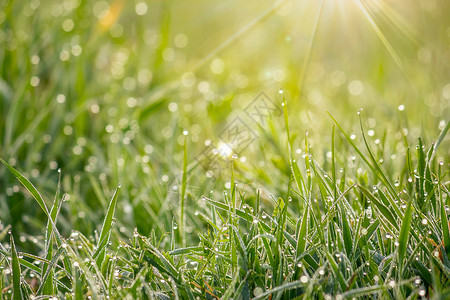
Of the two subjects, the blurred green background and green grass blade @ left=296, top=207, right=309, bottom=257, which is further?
the blurred green background

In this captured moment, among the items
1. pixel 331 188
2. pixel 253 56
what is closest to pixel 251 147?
pixel 331 188

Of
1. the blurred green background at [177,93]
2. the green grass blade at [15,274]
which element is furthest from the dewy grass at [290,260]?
the blurred green background at [177,93]

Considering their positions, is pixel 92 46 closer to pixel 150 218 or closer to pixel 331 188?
pixel 150 218

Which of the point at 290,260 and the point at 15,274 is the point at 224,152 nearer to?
the point at 290,260

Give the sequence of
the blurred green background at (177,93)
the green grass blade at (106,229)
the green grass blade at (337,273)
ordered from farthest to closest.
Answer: the blurred green background at (177,93) → the green grass blade at (106,229) → the green grass blade at (337,273)

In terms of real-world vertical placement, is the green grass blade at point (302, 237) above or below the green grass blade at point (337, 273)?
above

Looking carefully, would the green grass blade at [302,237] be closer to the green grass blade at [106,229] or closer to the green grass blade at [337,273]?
the green grass blade at [337,273]

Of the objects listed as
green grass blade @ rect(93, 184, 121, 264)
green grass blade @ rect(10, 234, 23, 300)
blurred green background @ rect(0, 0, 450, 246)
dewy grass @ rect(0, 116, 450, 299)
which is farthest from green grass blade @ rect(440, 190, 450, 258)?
green grass blade @ rect(10, 234, 23, 300)

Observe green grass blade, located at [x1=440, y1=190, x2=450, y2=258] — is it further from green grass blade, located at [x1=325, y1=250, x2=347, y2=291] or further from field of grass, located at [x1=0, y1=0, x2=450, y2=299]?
green grass blade, located at [x1=325, y1=250, x2=347, y2=291]
